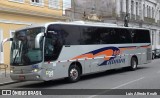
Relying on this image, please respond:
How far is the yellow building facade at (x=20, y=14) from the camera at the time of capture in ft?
86.7

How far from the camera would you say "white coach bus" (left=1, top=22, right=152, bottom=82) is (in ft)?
56.3

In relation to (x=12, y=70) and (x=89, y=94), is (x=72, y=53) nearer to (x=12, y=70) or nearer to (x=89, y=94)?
(x=12, y=70)

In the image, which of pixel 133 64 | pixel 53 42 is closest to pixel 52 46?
pixel 53 42

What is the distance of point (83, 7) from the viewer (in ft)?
153

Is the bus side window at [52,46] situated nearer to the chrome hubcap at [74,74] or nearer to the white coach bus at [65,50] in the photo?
the white coach bus at [65,50]

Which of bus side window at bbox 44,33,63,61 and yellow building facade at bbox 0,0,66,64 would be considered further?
yellow building facade at bbox 0,0,66,64

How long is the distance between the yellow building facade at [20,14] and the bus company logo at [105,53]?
8263 millimetres

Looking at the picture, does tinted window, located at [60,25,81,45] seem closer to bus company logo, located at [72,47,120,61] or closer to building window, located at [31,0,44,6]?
bus company logo, located at [72,47,120,61]

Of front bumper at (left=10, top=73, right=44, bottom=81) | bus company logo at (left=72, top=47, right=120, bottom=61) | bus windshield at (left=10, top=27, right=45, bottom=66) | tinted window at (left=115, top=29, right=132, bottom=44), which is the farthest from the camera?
→ tinted window at (left=115, top=29, right=132, bottom=44)

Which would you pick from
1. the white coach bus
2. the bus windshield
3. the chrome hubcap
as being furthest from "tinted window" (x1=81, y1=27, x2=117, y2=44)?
the bus windshield

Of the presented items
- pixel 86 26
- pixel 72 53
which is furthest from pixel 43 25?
pixel 86 26

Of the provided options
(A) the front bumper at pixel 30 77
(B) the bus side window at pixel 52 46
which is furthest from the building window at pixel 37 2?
(A) the front bumper at pixel 30 77

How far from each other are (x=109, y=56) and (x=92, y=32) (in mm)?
2336

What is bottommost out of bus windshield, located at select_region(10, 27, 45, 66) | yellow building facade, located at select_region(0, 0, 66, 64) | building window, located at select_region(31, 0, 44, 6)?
bus windshield, located at select_region(10, 27, 45, 66)
